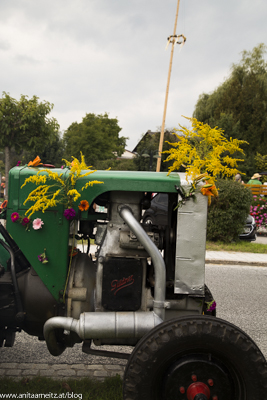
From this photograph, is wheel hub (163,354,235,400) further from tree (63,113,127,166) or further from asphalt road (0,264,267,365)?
tree (63,113,127,166)

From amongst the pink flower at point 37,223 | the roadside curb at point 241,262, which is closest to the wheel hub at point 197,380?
the pink flower at point 37,223

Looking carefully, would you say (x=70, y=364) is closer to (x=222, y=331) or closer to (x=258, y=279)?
(x=222, y=331)

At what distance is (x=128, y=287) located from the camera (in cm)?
239

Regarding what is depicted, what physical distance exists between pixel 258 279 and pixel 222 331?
5.13 meters

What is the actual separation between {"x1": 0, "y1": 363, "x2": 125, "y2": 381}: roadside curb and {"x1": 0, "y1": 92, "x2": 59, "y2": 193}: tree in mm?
11794

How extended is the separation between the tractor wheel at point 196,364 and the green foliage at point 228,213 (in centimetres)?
796

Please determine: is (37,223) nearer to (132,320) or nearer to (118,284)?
(118,284)

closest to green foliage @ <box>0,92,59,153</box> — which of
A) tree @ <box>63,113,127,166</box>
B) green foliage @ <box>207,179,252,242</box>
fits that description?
green foliage @ <box>207,179,252,242</box>

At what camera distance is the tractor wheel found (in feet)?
6.41

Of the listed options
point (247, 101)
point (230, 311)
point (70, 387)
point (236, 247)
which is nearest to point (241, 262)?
point (236, 247)

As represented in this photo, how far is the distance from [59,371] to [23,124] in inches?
488

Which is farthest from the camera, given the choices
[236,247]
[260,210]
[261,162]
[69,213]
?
[261,162]

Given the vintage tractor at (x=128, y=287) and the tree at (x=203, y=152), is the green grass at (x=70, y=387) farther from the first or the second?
the tree at (x=203, y=152)

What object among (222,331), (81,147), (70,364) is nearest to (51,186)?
(222,331)
